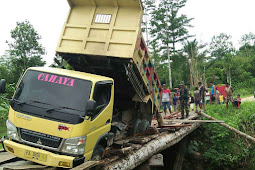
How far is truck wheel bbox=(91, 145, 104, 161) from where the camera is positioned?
161 inches

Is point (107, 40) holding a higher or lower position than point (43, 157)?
higher

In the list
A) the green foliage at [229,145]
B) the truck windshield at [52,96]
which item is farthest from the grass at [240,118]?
the truck windshield at [52,96]

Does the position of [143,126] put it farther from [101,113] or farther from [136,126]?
[101,113]

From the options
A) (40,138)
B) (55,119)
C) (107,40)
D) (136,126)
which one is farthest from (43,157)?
(136,126)

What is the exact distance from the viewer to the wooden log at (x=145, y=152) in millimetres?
4160

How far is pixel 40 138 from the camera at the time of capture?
355cm

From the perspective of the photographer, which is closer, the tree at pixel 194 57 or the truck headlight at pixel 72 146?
the truck headlight at pixel 72 146

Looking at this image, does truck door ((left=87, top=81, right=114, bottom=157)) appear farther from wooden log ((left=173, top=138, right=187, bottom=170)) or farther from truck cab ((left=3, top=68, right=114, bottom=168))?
wooden log ((left=173, top=138, right=187, bottom=170))

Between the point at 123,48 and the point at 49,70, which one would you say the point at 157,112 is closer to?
the point at 123,48

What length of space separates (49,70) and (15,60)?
2153cm

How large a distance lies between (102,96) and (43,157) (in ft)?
4.91

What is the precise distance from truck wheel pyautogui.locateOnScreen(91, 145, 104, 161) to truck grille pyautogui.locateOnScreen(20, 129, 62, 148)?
0.80 m

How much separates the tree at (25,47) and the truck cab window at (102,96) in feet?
68.9

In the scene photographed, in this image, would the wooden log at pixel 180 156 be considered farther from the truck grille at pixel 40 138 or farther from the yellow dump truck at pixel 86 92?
the truck grille at pixel 40 138
